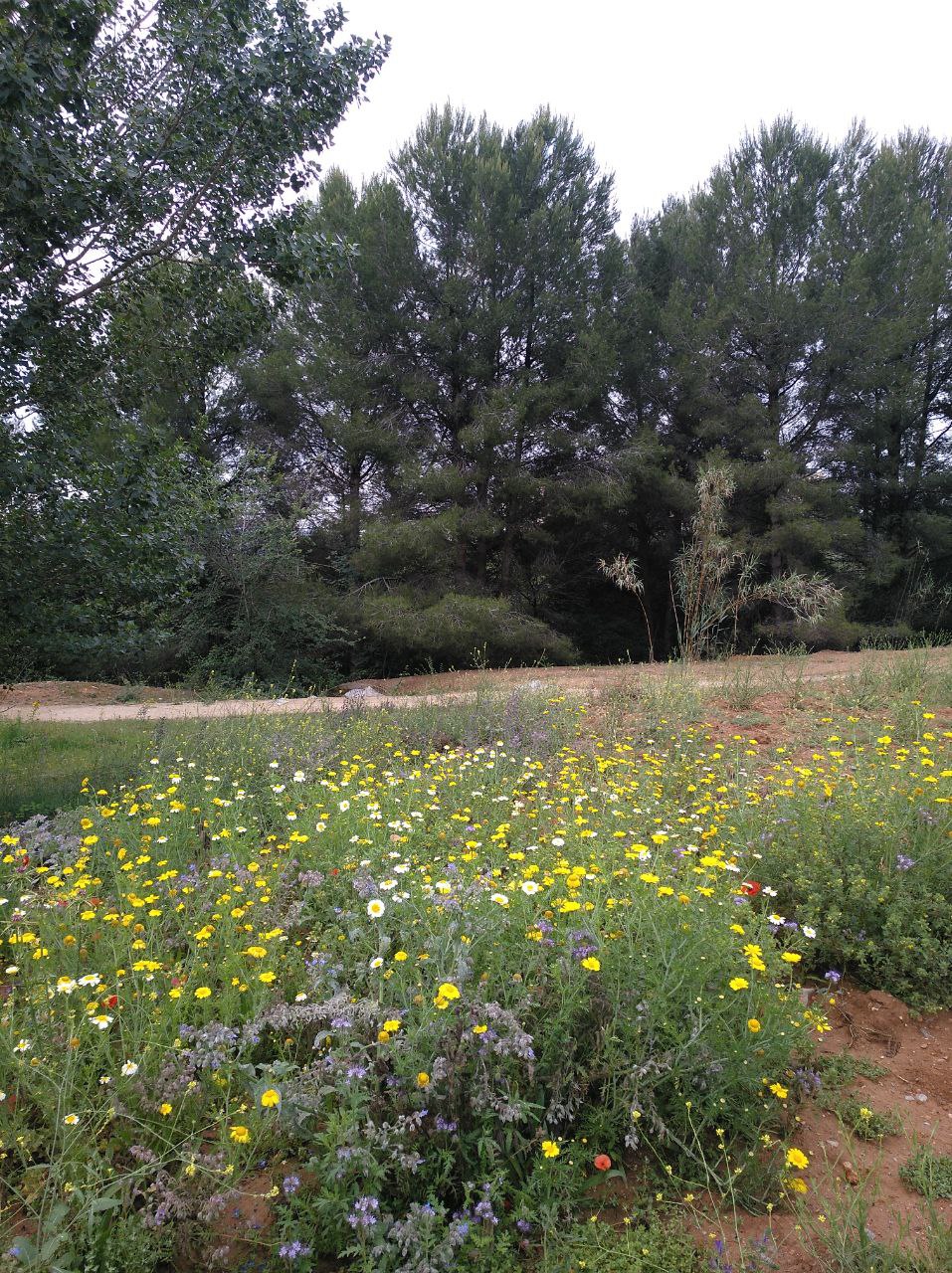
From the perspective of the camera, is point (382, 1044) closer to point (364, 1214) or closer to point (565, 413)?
point (364, 1214)

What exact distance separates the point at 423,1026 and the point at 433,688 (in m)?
7.82

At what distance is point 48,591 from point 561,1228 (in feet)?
13.5

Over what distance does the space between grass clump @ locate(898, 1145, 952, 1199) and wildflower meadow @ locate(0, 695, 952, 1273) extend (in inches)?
8.7

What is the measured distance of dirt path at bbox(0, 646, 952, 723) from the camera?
6.57 meters

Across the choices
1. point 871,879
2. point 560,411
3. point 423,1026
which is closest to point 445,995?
point 423,1026

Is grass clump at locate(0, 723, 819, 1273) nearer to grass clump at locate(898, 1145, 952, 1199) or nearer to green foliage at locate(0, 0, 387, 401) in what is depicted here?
grass clump at locate(898, 1145, 952, 1199)

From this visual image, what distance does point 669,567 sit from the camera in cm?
1672

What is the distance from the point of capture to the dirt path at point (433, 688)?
6574mm

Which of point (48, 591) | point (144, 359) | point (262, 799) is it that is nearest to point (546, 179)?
point (144, 359)

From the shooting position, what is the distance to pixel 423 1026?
1.65 meters

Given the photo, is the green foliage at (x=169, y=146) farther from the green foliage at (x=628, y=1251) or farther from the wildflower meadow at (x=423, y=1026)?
the green foliage at (x=628, y=1251)

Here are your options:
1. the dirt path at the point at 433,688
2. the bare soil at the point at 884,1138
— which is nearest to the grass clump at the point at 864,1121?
the bare soil at the point at 884,1138

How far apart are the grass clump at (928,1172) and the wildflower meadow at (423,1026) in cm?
22

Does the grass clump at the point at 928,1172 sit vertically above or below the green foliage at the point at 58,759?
below
